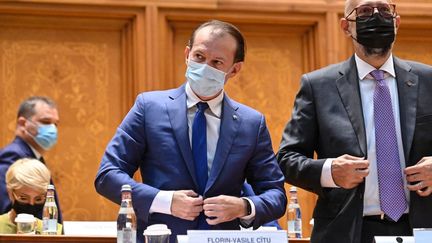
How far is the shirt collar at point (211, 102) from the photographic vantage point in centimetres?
316

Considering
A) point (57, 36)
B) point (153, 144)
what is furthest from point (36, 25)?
point (153, 144)

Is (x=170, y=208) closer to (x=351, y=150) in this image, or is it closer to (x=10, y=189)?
(x=351, y=150)

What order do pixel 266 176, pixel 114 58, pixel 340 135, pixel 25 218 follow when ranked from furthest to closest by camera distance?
pixel 114 58 → pixel 25 218 → pixel 340 135 → pixel 266 176

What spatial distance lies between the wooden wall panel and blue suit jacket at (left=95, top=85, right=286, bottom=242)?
3.15 m

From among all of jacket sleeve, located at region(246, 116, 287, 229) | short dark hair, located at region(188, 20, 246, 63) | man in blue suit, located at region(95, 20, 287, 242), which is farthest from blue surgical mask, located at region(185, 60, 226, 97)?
jacket sleeve, located at region(246, 116, 287, 229)

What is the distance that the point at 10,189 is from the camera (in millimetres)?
4816

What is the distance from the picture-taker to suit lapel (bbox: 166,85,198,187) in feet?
9.89

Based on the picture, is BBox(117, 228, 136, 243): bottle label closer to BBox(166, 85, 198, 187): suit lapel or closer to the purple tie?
BBox(166, 85, 198, 187): suit lapel

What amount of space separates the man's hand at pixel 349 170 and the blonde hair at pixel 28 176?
2177 mm

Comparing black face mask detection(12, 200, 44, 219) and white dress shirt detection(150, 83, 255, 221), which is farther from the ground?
white dress shirt detection(150, 83, 255, 221)

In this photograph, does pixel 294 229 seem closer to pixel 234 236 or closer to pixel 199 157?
pixel 199 157

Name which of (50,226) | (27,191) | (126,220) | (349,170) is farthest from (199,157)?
(27,191)

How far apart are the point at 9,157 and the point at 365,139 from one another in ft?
9.60

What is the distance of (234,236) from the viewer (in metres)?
2.71
